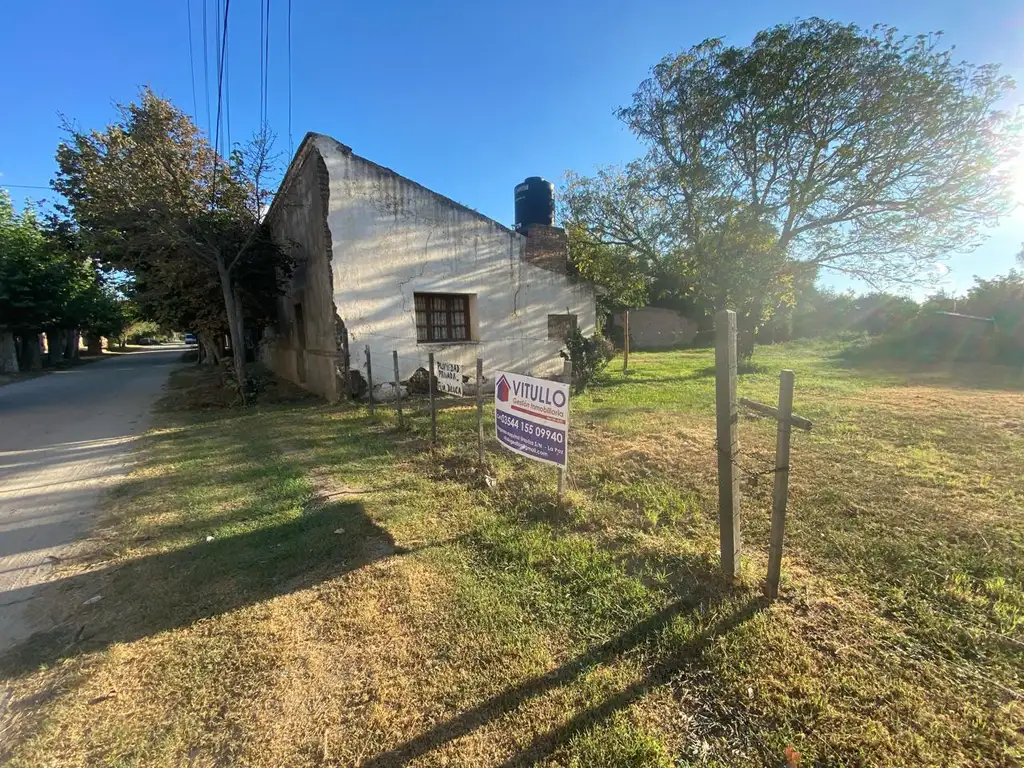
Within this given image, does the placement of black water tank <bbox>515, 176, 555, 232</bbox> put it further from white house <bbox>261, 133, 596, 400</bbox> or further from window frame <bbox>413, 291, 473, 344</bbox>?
window frame <bbox>413, 291, 473, 344</bbox>

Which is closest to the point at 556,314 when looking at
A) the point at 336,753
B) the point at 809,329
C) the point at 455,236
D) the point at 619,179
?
the point at 455,236

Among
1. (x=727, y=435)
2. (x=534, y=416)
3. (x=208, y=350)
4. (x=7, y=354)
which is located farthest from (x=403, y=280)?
(x=7, y=354)

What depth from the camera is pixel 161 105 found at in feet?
30.7

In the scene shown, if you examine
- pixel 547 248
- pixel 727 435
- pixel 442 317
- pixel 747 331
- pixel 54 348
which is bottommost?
pixel 727 435

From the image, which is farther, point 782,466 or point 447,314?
point 447,314

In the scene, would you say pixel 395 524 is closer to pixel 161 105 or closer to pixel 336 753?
pixel 336 753

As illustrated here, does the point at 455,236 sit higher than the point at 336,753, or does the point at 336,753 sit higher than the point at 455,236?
the point at 455,236

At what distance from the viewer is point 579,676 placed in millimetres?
2209

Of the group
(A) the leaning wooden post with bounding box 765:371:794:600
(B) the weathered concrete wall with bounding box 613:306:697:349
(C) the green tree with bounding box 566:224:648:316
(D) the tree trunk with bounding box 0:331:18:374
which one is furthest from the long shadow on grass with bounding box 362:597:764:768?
(D) the tree trunk with bounding box 0:331:18:374

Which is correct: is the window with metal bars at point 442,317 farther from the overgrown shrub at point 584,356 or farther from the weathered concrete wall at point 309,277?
the overgrown shrub at point 584,356

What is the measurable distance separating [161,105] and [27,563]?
32.2ft

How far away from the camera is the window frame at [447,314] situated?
10453 millimetres

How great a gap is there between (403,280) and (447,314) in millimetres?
1393

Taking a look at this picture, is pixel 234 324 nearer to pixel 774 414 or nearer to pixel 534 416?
pixel 534 416
